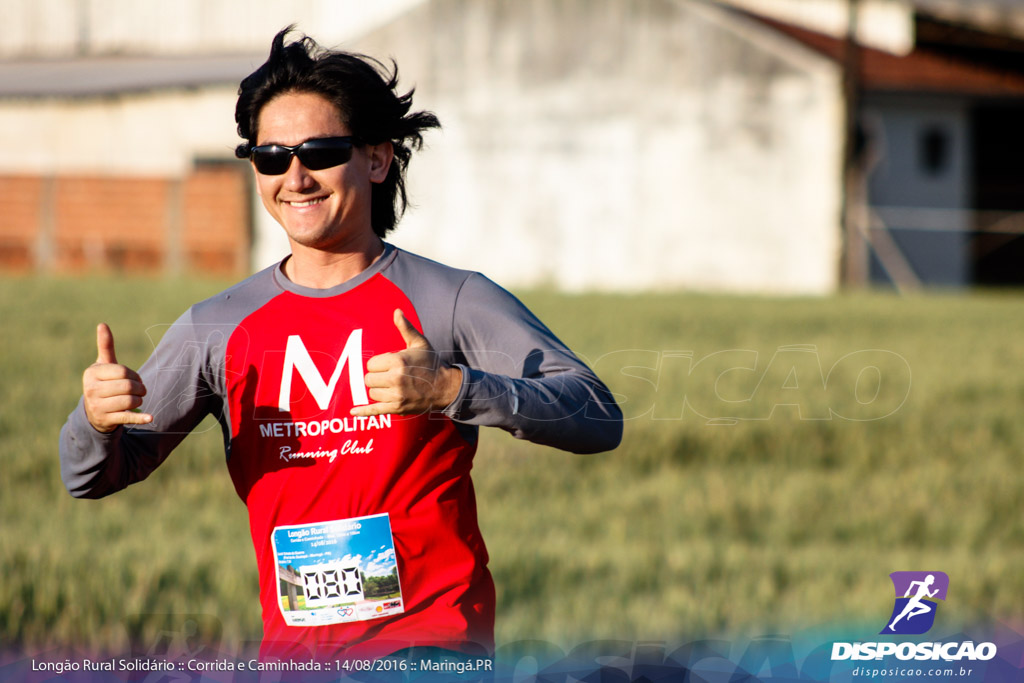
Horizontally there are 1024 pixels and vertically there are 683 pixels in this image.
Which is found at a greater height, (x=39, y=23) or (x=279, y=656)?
(x=39, y=23)

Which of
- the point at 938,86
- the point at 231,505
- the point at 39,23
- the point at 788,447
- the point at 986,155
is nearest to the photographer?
the point at 231,505

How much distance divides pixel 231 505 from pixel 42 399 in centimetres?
314

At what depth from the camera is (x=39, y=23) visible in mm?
39594

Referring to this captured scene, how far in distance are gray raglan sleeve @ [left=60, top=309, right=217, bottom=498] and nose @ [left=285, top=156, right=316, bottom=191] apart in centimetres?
30

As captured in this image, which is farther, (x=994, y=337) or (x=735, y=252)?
(x=735, y=252)

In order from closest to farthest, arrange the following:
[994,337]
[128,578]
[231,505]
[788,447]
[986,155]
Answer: [128,578] → [231,505] → [788,447] → [994,337] → [986,155]

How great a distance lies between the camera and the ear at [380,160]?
7.38 ft

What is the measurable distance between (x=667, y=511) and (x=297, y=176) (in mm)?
5973

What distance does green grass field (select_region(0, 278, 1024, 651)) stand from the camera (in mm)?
5387

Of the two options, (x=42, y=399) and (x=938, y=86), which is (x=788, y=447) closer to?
(x=42, y=399)

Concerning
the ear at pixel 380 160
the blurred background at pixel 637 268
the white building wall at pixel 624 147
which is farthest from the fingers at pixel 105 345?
the white building wall at pixel 624 147

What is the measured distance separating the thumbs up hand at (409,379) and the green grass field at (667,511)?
0.60 metres

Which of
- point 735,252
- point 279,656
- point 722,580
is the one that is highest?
point 735,252

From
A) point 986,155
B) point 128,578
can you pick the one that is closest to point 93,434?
point 128,578
